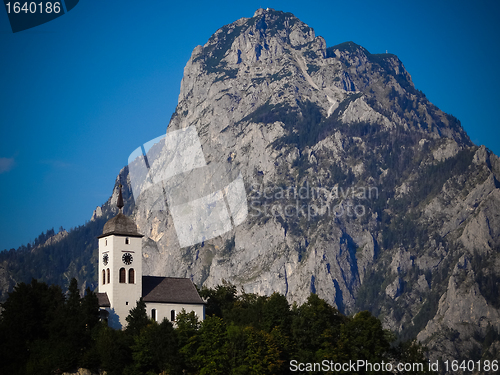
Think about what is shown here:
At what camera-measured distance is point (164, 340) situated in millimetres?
113188

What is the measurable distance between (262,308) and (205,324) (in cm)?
1797

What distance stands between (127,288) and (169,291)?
7.72m

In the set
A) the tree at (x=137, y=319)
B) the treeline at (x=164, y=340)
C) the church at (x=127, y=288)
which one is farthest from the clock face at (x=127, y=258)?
the treeline at (x=164, y=340)

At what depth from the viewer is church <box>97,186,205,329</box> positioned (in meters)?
124

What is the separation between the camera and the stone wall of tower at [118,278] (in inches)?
4872

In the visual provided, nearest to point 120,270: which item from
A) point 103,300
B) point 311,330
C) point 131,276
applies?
point 131,276

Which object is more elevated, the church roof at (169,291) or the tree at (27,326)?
the church roof at (169,291)

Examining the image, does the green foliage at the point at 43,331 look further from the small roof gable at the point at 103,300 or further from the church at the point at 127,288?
the church at the point at 127,288

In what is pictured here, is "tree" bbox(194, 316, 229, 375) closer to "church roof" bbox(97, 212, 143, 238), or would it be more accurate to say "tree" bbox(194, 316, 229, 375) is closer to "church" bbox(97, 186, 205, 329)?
"church" bbox(97, 186, 205, 329)

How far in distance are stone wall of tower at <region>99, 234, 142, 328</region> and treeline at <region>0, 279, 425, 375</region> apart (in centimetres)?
340

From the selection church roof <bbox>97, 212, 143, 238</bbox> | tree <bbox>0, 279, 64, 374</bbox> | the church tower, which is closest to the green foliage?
tree <bbox>0, 279, 64, 374</bbox>

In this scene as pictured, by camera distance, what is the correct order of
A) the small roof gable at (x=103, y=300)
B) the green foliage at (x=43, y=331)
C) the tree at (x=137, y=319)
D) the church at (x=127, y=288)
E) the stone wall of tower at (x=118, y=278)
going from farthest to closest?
1. the church at (x=127, y=288)
2. the stone wall of tower at (x=118, y=278)
3. the small roof gable at (x=103, y=300)
4. the tree at (x=137, y=319)
5. the green foliage at (x=43, y=331)

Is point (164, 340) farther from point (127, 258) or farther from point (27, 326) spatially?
point (27, 326)

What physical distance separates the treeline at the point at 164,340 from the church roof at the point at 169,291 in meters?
5.03
